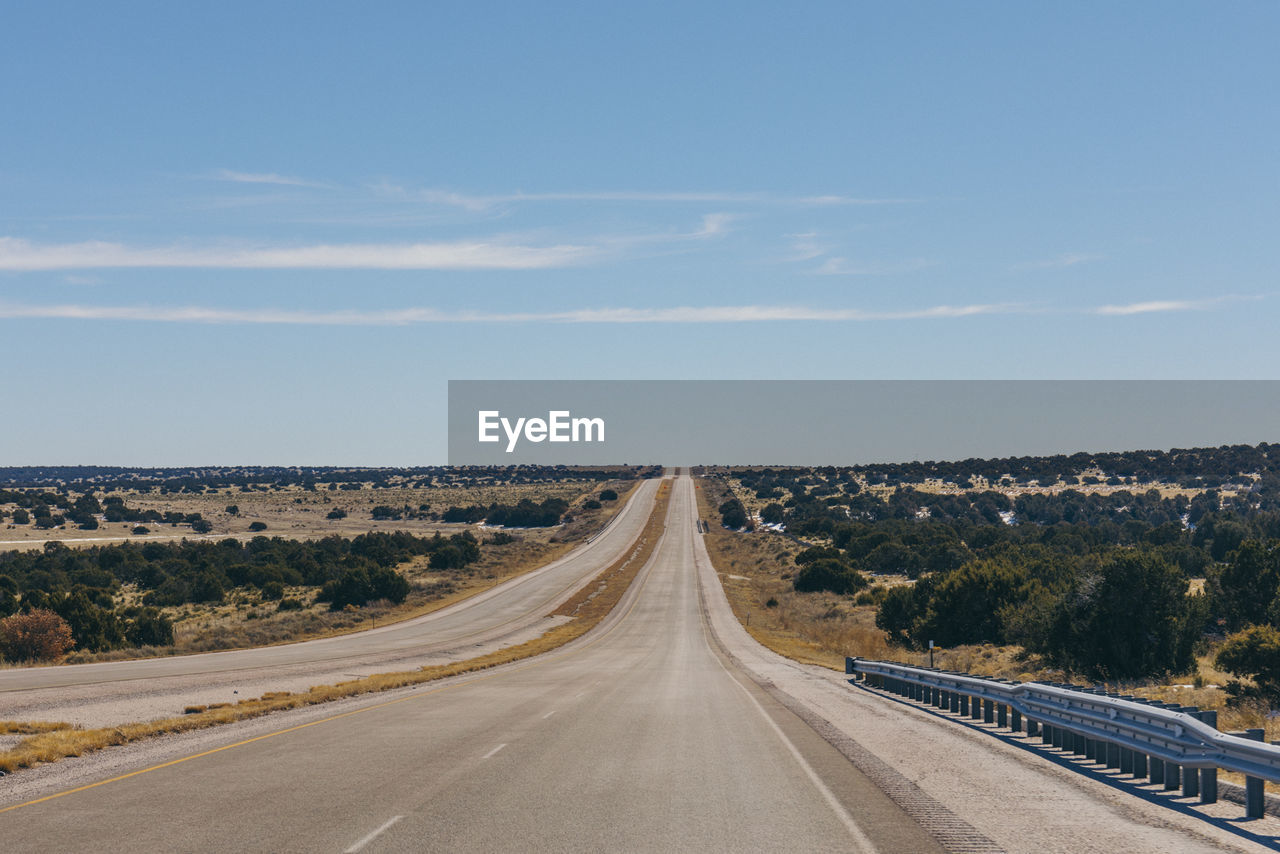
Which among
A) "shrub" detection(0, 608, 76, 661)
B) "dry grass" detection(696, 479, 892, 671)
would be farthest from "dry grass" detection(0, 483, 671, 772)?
"shrub" detection(0, 608, 76, 661)

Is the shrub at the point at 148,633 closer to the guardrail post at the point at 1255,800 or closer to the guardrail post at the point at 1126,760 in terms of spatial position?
the guardrail post at the point at 1126,760

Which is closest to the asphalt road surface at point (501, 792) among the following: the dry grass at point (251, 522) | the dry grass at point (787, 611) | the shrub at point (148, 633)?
the dry grass at point (787, 611)

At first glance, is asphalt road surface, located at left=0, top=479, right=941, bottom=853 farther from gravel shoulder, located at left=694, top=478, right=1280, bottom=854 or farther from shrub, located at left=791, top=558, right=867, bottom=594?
shrub, located at left=791, top=558, right=867, bottom=594

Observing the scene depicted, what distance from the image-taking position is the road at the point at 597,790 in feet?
32.2

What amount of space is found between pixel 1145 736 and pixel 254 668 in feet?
105

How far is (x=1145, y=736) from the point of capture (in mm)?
12203

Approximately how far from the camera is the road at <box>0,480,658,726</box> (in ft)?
81.8

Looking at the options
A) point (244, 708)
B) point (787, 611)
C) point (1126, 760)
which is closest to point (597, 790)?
point (1126, 760)

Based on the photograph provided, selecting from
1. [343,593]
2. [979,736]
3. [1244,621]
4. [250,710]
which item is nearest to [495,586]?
[343,593]

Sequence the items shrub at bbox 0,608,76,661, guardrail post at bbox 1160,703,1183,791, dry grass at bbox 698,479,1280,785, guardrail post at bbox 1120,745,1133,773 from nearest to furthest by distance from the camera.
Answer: guardrail post at bbox 1160,703,1183,791
guardrail post at bbox 1120,745,1133,773
dry grass at bbox 698,479,1280,785
shrub at bbox 0,608,76,661

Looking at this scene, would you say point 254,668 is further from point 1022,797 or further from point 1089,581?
point 1022,797

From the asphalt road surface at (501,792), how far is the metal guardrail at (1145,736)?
3.19 meters

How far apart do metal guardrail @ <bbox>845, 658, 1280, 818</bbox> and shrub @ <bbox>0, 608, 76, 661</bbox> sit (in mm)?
36319

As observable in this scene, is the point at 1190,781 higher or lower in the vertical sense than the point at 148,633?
higher
